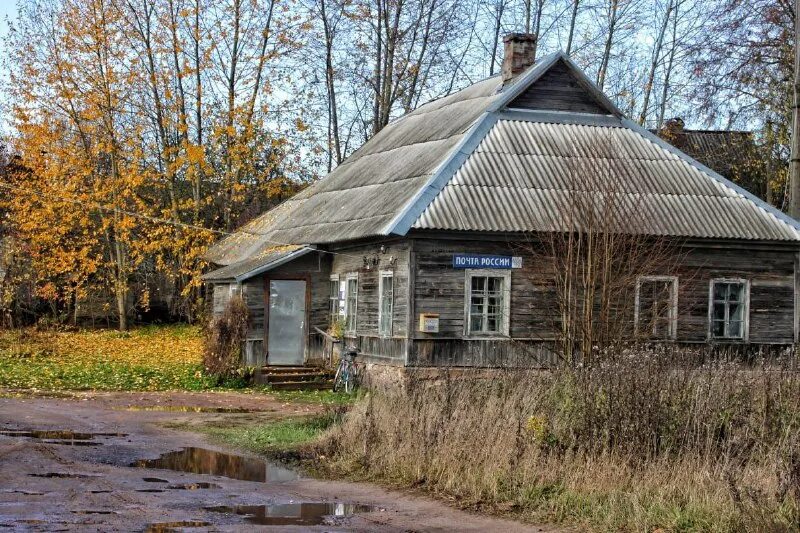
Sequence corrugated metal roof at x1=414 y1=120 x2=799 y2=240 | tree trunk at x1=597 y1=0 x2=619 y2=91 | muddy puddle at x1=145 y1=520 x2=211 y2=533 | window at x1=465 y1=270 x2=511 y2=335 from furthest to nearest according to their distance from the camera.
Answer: tree trunk at x1=597 y1=0 x2=619 y2=91, window at x1=465 y1=270 x2=511 y2=335, corrugated metal roof at x1=414 y1=120 x2=799 y2=240, muddy puddle at x1=145 y1=520 x2=211 y2=533

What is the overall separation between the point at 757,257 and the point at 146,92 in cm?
2221

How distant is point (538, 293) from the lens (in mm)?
21203

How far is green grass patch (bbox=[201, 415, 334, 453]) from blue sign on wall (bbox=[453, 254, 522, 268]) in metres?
5.11

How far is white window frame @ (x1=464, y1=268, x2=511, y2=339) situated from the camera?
68.5ft

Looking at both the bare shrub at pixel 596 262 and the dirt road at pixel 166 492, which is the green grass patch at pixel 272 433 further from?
the bare shrub at pixel 596 262

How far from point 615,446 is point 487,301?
404 inches

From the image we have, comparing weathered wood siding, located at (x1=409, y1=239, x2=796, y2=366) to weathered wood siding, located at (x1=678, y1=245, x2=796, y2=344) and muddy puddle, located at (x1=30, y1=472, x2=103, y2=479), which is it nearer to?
weathered wood siding, located at (x1=678, y1=245, x2=796, y2=344)

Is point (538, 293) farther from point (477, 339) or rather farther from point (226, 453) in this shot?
point (226, 453)

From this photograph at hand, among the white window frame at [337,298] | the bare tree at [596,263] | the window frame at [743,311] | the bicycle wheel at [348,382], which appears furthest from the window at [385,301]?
the window frame at [743,311]

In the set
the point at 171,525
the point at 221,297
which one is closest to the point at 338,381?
the point at 221,297

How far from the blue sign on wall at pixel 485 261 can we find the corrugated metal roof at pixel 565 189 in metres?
0.72

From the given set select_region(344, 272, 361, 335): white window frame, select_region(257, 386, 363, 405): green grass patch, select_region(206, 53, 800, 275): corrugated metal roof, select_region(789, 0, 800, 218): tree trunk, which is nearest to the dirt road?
select_region(257, 386, 363, 405): green grass patch

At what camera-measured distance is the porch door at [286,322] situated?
2506 cm

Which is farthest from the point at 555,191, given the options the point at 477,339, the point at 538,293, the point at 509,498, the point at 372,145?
the point at 509,498
